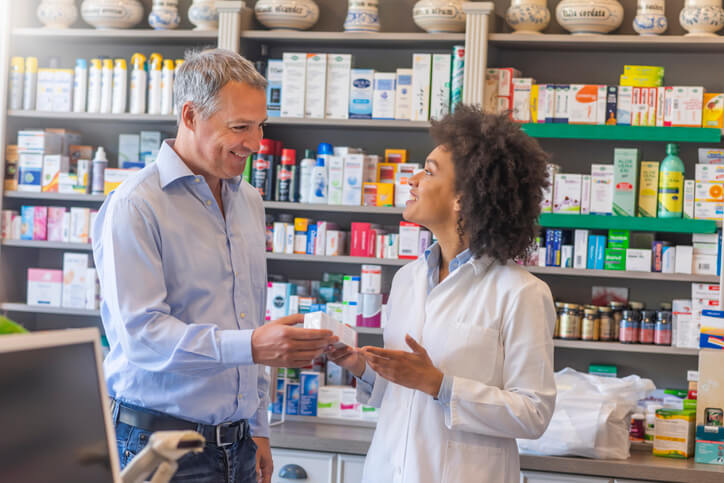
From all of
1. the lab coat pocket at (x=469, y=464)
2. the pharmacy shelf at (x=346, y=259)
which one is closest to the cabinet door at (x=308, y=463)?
the pharmacy shelf at (x=346, y=259)

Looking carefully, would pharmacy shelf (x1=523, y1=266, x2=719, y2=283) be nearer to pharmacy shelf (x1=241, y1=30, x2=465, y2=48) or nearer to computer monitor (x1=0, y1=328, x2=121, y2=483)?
pharmacy shelf (x1=241, y1=30, x2=465, y2=48)

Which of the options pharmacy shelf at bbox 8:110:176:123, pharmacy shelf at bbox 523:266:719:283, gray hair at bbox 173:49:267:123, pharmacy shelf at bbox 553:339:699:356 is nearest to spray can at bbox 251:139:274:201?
pharmacy shelf at bbox 8:110:176:123

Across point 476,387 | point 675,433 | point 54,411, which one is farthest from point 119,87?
point 54,411

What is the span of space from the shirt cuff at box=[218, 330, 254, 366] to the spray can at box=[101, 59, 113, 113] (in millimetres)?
2520

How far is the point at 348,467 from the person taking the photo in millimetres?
3215

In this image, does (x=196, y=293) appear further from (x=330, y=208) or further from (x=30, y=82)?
(x=30, y=82)

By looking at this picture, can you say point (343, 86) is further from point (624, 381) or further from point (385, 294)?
point (624, 381)

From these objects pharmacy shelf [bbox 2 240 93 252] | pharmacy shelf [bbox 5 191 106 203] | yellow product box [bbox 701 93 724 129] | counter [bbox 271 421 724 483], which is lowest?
counter [bbox 271 421 724 483]

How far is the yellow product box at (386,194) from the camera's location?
3688 mm

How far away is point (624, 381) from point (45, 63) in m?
3.24

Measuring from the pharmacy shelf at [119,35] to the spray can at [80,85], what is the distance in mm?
141

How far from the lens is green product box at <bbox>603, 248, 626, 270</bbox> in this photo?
3.53 meters

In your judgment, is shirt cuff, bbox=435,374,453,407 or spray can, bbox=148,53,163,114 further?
spray can, bbox=148,53,163,114

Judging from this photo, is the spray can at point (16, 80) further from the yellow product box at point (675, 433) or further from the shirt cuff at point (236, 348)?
the yellow product box at point (675, 433)
